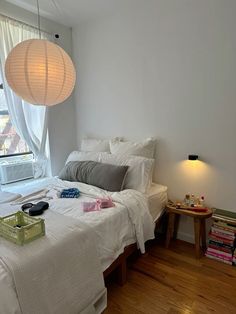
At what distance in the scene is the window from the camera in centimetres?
273

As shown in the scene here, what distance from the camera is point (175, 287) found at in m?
1.92

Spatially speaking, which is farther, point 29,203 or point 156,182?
point 156,182

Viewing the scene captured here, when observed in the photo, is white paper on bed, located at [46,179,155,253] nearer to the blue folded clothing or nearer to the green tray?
the blue folded clothing

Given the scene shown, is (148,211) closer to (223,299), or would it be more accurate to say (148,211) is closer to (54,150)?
(223,299)

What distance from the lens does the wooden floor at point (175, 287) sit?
171 cm

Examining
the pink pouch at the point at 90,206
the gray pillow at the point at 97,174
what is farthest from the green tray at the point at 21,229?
the gray pillow at the point at 97,174

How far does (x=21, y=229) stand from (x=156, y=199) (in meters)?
1.48

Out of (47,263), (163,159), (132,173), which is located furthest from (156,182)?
(47,263)

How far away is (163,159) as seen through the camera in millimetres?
2688

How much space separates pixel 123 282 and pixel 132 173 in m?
1.04

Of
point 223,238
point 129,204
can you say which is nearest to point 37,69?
point 129,204

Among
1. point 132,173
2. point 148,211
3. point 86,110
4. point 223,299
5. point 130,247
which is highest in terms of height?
point 86,110

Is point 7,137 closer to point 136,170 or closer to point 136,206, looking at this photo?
point 136,170

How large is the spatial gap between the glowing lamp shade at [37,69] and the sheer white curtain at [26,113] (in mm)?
1059
